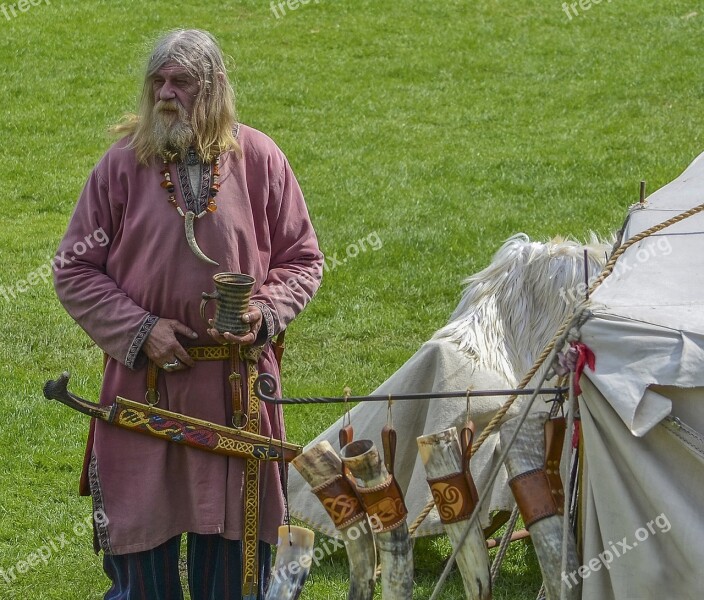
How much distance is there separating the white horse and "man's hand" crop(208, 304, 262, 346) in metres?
1.20

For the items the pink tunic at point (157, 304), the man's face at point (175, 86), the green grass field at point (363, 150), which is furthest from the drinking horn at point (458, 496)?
the green grass field at point (363, 150)

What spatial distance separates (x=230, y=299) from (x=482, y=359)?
159 cm

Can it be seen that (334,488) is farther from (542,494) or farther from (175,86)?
(175,86)

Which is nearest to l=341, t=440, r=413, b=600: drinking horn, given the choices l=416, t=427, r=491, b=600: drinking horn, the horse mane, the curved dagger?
l=416, t=427, r=491, b=600: drinking horn

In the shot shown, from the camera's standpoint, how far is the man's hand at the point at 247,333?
11.3 feet

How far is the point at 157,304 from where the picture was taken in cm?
357

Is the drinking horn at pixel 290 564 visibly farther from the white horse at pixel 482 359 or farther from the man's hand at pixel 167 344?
the white horse at pixel 482 359

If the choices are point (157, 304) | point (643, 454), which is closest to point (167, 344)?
point (157, 304)

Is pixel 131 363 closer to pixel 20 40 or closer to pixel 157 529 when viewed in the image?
pixel 157 529

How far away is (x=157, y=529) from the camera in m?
3.58

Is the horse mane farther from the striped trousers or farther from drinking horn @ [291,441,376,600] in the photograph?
drinking horn @ [291,441,376,600]

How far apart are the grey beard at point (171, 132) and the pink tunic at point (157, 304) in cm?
8

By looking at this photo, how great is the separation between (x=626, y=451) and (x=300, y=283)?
1.43 m

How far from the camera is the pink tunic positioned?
11.6 ft
